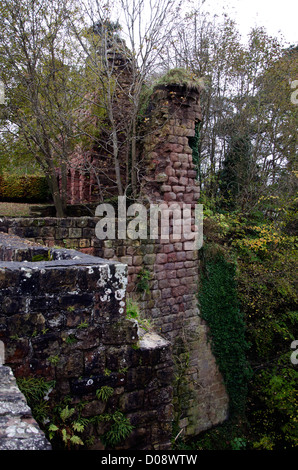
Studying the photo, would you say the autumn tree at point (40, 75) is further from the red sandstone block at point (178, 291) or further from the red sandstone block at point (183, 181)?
the red sandstone block at point (178, 291)

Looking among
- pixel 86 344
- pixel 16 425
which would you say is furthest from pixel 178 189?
pixel 16 425

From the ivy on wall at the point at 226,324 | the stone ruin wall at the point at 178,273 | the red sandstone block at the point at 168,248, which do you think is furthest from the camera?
the ivy on wall at the point at 226,324

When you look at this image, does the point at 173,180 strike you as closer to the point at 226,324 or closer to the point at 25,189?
the point at 226,324

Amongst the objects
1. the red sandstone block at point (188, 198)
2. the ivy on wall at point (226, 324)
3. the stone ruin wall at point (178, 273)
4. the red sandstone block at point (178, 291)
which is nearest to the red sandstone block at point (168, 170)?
the stone ruin wall at point (178, 273)

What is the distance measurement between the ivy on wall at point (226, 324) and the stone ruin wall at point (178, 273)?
0.60ft

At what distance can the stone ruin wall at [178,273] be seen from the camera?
707cm

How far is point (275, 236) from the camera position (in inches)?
398

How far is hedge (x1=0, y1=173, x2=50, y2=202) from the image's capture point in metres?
13.5

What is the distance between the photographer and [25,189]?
13617 millimetres

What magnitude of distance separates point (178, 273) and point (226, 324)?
5.60 ft

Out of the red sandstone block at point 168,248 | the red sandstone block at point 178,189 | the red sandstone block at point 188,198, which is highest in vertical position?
the red sandstone block at point 178,189
